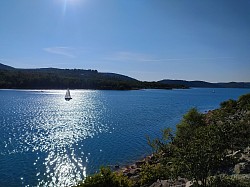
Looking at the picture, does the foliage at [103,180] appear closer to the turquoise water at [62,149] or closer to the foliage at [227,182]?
the foliage at [227,182]

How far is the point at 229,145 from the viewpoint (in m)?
10.9

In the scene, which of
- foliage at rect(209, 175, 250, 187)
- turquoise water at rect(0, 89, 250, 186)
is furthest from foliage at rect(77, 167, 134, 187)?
turquoise water at rect(0, 89, 250, 186)

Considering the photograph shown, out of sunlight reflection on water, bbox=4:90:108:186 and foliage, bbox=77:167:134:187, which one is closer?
foliage, bbox=77:167:134:187

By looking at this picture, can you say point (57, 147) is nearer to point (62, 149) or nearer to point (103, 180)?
point (62, 149)

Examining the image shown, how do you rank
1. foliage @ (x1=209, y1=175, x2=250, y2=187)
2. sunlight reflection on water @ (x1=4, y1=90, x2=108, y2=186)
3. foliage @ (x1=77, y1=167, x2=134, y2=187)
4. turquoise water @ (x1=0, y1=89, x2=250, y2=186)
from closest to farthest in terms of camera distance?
foliage @ (x1=209, y1=175, x2=250, y2=187), foliage @ (x1=77, y1=167, x2=134, y2=187), sunlight reflection on water @ (x1=4, y1=90, x2=108, y2=186), turquoise water @ (x1=0, y1=89, x2=250, y2=186)

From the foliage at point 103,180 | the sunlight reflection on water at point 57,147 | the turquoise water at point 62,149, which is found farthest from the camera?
the turquoise water at point 62,149

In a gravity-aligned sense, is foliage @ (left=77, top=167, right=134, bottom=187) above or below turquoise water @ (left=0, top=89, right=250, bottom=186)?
above

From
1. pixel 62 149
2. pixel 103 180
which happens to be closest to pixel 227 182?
pixel 103 180

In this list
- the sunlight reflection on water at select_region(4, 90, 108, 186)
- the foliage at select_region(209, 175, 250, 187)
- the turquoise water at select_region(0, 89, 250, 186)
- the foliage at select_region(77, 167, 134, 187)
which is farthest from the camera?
the turquoise water at select_region(0, 89, 250, 186)

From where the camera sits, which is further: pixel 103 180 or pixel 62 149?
pixel 62 149

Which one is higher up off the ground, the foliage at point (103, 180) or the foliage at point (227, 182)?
the foliage at point (227, 182)

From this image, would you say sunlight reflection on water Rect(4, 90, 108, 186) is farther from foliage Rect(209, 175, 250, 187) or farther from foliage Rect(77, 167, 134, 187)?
foliage Rect(209, 175, 250, 187)

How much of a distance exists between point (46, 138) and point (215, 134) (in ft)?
106

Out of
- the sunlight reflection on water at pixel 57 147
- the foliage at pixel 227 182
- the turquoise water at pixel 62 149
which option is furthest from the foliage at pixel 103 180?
the turquoise water at pixel 62 149
